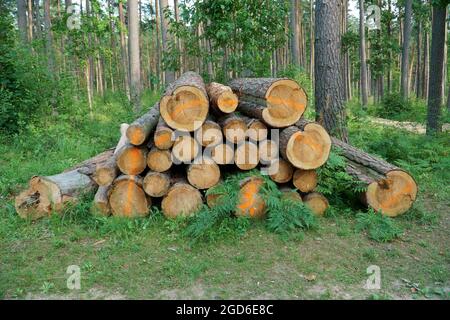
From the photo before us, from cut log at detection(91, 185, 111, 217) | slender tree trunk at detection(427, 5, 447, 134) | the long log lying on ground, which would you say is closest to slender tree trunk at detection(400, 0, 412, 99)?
slender tree trunk at detection(427, 5, 447, 134)

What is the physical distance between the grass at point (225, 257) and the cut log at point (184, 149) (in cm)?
83

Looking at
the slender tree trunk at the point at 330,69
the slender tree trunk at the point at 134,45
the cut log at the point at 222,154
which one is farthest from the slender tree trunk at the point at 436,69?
the slender tree trunk at the point at 134,45

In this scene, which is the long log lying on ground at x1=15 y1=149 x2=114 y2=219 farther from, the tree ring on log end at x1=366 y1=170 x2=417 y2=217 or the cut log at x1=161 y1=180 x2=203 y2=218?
the tree ring on log end at x1=366 y1=170 x2=417 y2=217

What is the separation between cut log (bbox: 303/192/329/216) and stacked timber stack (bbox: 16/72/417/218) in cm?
1

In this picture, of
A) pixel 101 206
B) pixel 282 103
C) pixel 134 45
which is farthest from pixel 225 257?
pixel 134 45

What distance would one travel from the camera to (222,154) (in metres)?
5.64

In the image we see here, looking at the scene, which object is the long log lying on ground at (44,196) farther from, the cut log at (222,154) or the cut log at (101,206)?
the cut log at (222,154)

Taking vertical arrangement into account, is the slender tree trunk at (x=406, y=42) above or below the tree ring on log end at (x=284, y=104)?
above

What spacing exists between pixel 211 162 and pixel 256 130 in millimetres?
755

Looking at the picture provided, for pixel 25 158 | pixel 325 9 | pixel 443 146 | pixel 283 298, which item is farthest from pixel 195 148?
pixel 443 146

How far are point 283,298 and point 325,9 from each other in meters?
5.74

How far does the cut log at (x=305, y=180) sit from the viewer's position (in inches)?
228

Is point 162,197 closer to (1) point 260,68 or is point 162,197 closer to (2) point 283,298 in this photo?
(2) point 283,298

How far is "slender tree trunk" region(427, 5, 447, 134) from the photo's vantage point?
34.6 ft
